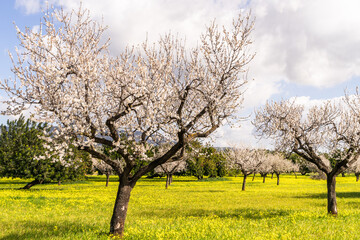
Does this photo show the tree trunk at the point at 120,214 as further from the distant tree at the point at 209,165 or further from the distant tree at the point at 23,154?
the distant tree at the point at 209,165

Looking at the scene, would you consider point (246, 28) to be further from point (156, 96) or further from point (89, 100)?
point (89, 100)

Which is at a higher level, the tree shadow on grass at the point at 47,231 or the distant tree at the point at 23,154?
the distant tree at the point at 23,154

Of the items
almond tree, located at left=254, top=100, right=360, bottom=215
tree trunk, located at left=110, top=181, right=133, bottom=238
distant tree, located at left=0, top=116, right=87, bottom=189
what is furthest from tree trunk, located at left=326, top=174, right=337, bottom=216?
distant tree, located at left=0, top=116, right=87, bottom=189

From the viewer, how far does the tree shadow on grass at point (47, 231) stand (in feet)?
44.0

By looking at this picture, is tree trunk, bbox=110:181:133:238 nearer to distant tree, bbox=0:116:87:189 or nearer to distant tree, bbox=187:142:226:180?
distant tree, bbox=0:116:87:189

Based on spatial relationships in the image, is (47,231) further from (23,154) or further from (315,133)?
(23,154)

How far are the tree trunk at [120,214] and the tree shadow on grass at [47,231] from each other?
57 cm

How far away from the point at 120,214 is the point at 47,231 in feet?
14.5

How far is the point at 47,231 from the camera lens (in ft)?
47.8

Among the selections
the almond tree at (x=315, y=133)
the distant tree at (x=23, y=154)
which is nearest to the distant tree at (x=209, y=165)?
the distant tree at (x=23, y=154)

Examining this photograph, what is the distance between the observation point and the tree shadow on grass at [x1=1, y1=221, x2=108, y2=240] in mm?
13414

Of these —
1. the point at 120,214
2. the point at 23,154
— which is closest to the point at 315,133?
the point at 120,214

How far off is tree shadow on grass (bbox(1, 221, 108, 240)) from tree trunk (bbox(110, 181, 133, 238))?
1.88ft

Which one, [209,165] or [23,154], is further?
[209,165]
